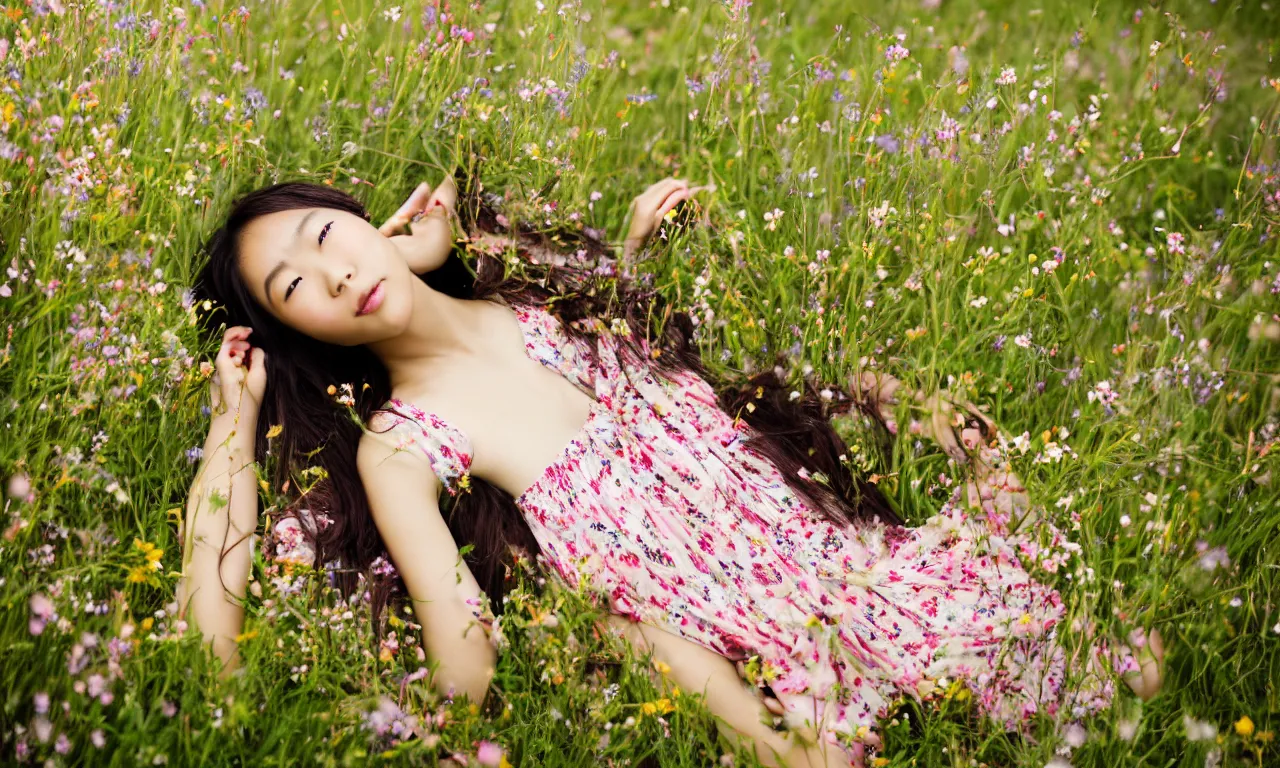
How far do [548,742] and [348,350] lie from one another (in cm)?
138

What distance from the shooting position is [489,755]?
2.74 m

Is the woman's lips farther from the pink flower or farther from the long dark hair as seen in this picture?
the pink flower

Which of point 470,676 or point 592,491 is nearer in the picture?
point 470,676

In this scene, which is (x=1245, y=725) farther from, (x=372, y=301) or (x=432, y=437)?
(x=372, y=301)

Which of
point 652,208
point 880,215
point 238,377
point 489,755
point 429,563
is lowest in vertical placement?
point 489,755

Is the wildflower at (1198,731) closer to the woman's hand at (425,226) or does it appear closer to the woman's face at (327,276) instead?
the woman's face at (327,276)

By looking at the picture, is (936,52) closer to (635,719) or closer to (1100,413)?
(1100,413)

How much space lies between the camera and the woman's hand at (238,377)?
3.25 metres

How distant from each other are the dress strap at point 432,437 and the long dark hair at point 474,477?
0.09 meters

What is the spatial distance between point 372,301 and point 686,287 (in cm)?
126

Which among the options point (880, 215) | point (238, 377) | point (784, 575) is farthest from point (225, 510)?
point (880, 215)

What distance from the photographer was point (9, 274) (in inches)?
117

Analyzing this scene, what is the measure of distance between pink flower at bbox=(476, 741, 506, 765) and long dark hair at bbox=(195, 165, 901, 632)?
49 cm

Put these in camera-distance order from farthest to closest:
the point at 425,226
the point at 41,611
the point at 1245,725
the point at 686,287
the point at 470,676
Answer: the point at 686,287
the point at 425,226
the point at 470,676
the point at 1245,725
the point at 41,611
